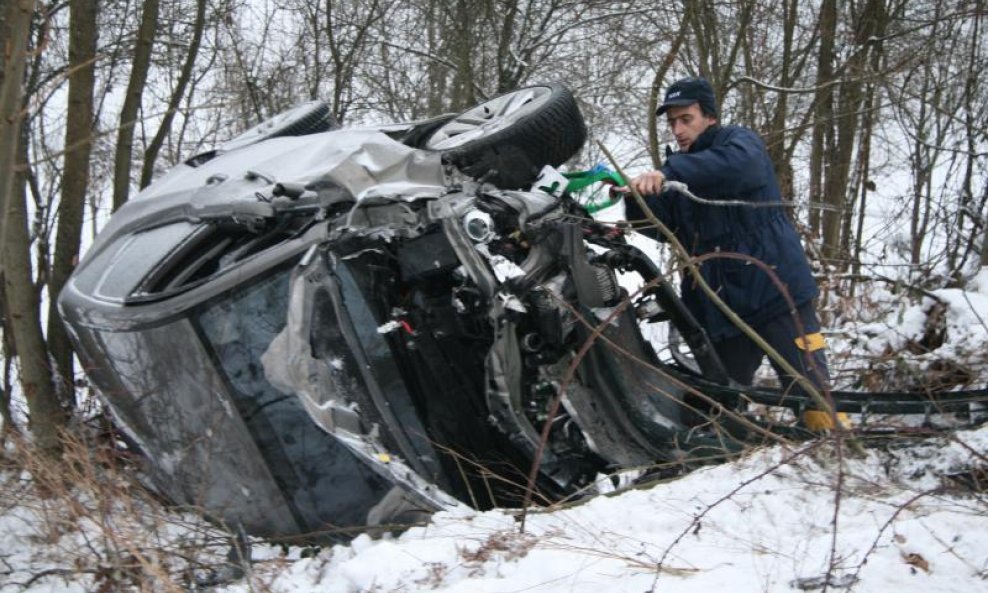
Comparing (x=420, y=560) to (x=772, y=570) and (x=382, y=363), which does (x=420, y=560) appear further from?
(x=772, y=570)

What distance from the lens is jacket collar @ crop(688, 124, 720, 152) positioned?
3.91 metres

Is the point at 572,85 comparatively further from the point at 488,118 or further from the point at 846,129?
the point at 488,118

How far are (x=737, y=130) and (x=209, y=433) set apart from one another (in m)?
2.42

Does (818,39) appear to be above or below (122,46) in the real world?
below

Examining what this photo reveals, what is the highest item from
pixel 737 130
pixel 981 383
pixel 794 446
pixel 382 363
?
pixel 737 130

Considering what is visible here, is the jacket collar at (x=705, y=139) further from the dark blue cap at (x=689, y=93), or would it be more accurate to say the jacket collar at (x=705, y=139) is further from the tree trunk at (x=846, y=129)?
the tree trunk at (x=846, y=129)

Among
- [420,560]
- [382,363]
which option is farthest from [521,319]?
[420,560]

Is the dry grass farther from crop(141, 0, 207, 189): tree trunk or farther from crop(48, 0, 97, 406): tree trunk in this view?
crop(141, 0, 207, 189): tree trunk

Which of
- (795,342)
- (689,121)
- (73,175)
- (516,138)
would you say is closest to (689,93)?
(689,121)

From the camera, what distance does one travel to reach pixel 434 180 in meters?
3.75

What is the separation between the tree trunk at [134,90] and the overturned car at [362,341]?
1797 mm

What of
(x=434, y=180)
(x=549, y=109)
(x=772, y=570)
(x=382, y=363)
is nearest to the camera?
(x=772, y=570)

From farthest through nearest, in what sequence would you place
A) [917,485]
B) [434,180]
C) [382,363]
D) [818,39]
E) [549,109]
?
1. [818,39]
2. [549,109]
3. [434,180]
4. [382,363]
5. [917,485]

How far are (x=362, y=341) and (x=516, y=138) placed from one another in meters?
1.29
